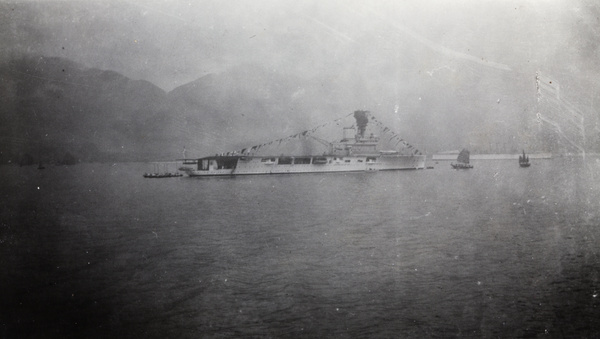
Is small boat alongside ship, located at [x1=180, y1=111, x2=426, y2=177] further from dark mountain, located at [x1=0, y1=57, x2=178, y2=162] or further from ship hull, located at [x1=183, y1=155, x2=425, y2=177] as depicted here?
dark mountain, located at [x1=0, y1=57, x2=178, y2=162]

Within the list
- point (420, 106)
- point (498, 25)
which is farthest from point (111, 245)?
point (498, 25)

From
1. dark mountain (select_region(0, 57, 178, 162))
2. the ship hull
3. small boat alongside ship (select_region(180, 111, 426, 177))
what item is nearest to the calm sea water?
dark mountain (select_region(0, 57, 178, 162))

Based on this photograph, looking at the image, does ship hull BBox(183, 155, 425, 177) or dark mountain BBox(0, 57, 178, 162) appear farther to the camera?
ship hull BBox(183, 155, 425, 177)

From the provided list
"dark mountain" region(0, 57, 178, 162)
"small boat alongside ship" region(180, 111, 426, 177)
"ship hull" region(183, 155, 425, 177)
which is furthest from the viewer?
"ship hull" region(183, 155, 425, 177)

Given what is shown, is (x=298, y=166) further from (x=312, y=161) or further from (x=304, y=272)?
(x=304, y=272)

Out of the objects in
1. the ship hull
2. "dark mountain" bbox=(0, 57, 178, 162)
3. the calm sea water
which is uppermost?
"dark mountain" bbox=(0, 57, 178, 162)

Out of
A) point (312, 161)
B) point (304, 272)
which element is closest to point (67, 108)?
point (304, 272)

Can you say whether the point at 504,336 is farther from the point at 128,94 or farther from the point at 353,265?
the point at 128,94

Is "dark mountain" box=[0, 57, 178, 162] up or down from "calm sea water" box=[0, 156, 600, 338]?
up

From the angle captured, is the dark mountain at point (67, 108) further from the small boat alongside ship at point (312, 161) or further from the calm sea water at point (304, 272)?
the small boat alongside ship at point (312, 161)
